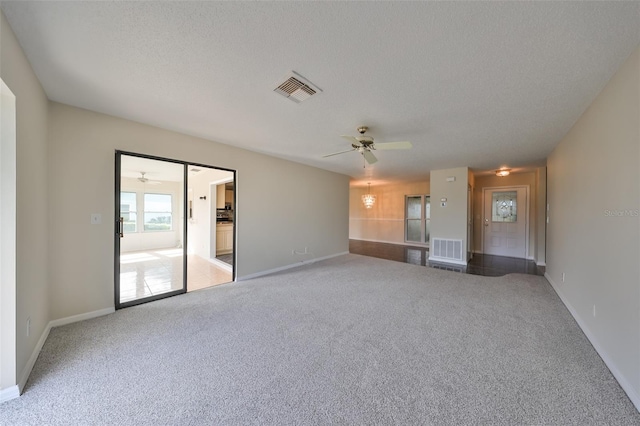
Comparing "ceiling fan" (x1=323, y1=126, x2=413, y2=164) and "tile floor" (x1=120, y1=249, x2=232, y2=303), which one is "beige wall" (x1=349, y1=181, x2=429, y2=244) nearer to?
"ceiling fan" (x1=323, y1=126, x2=413, y2=164)

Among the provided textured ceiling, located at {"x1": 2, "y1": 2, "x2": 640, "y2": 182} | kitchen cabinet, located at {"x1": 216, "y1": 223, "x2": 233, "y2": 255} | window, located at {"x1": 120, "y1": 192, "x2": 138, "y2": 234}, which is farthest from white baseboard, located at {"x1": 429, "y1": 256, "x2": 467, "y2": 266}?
window, located at {"x1": 120, "y1": 192, "x2": 138, "y2": 234}

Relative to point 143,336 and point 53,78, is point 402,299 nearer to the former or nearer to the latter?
point 143,336

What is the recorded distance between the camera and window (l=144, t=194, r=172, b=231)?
6.38 meters

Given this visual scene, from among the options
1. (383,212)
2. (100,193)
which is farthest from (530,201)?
(100,193)

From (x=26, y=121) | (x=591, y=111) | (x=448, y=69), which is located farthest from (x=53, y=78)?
(x=591, y=111)

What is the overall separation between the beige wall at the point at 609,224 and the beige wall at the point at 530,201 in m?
3.18

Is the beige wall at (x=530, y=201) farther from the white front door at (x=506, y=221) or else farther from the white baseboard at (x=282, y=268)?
the white baseboard at (x=282, y=268)

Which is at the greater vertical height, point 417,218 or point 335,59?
point 335,59

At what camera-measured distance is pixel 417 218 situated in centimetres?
862

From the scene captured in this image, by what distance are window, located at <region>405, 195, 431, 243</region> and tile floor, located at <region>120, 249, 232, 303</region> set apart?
22.2ft

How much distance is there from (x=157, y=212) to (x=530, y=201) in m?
10.3

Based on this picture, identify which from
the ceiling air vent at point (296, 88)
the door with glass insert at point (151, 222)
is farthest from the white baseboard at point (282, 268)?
the ceiling air vent at point (296, 88)

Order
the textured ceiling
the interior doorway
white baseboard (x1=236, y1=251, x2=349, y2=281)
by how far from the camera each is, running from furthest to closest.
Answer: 1. the interior doorway
2. white baseboard (x1=236, y1=251, x2=349, y2=281)
3. the textured ceiling

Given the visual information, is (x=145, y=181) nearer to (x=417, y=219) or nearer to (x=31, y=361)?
(x=31, y=361)
